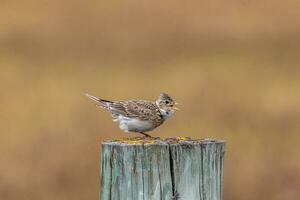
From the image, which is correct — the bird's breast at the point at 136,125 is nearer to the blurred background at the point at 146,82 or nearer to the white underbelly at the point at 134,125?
the white underbelly at the point at 134,125

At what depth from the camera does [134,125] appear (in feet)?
28.1

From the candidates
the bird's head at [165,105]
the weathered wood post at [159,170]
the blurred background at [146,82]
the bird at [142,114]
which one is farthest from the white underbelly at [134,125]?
the blurred background at [146,82]

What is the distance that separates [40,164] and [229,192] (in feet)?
7.38

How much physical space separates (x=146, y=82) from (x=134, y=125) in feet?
28.0

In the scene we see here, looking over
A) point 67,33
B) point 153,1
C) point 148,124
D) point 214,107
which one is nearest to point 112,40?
point 67,33

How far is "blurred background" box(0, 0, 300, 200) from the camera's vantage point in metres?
14.0

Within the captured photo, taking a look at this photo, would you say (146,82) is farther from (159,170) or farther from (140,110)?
(159,170)

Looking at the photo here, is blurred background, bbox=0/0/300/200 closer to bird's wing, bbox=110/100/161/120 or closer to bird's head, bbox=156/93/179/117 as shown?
bird's head, bbox=156/93/179/117

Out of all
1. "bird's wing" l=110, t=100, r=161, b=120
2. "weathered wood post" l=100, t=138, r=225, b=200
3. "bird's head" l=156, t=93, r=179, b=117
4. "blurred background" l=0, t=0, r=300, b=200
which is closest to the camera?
"weathered wood post" l=100, t=138, r=225, b=200

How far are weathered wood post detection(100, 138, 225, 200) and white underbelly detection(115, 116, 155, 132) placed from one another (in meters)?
1.98

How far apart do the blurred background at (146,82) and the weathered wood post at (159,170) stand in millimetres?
6934

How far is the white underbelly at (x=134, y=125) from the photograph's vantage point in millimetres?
8555

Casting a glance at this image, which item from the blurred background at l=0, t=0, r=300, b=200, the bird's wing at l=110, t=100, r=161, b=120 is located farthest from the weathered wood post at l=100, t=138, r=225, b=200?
the blurred background at l=0, t=0, r=300, b=200

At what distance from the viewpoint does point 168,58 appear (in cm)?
1886
